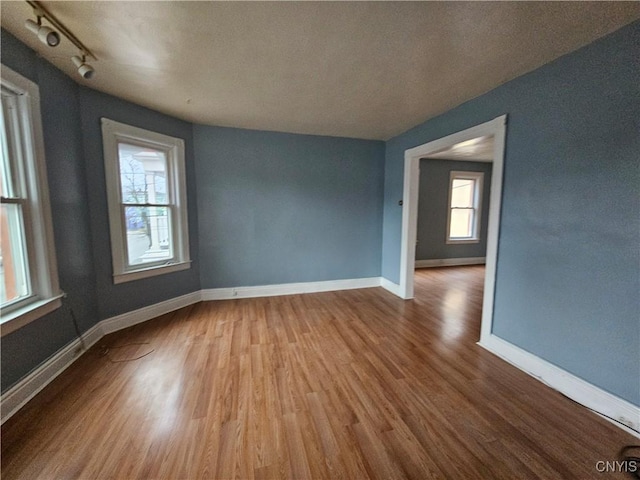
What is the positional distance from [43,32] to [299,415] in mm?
2775

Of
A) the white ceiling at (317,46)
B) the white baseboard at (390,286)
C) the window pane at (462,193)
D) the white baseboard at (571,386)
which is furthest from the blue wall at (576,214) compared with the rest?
the window pane at (462,193)

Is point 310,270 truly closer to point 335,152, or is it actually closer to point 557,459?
point 335,152

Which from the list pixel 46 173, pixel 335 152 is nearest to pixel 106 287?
pixel 46 173

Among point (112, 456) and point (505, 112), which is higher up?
point (505, 112)

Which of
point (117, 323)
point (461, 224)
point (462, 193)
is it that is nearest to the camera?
point (117, 323)

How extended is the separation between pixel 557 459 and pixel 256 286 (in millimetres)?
3354

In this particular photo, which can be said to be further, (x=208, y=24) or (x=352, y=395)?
(x=352, y=395)

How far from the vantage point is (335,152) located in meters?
3.90

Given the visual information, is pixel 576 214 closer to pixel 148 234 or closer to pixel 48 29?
A: pixel 48 29

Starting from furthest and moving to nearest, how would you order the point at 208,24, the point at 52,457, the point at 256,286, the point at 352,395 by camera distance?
the point at 256,286, the point at 352,395, the point at 208,24, the point at 52,457

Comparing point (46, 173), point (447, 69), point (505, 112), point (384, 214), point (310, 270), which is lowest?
point (310, 270)

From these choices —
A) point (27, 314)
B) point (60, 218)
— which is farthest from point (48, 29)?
point (27, 314)

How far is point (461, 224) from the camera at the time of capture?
623 cm

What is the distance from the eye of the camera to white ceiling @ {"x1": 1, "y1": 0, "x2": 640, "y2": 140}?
138 centimetres
